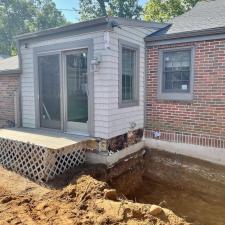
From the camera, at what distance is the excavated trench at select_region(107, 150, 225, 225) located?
220 inches

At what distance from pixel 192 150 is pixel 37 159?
3.80 meters

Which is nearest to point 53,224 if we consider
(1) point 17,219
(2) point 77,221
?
(2) point 77,221

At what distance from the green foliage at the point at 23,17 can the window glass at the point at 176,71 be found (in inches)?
1277

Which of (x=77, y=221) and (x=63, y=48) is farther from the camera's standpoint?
(x=63, y=48)

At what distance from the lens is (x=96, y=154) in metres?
6.02

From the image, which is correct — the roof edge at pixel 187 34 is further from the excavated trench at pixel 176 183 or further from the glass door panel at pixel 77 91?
the excavated trench at pixel 176 183

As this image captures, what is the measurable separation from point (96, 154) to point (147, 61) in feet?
9.54

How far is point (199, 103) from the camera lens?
6332mm

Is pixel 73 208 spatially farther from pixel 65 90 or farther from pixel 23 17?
pixel 23 17

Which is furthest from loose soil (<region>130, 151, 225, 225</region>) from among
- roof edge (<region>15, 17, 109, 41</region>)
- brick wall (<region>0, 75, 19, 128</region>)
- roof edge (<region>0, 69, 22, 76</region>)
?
brick wall (<region>0, 75, 19, 128</region>)

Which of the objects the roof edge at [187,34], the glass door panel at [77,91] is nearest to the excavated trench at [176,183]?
the glass door panel at [77,91]

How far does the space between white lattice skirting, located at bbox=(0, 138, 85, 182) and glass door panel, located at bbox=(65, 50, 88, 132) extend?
79 cm

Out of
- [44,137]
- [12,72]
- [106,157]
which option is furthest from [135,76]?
[12,72]

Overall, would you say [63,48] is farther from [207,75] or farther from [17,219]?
[17,219]
